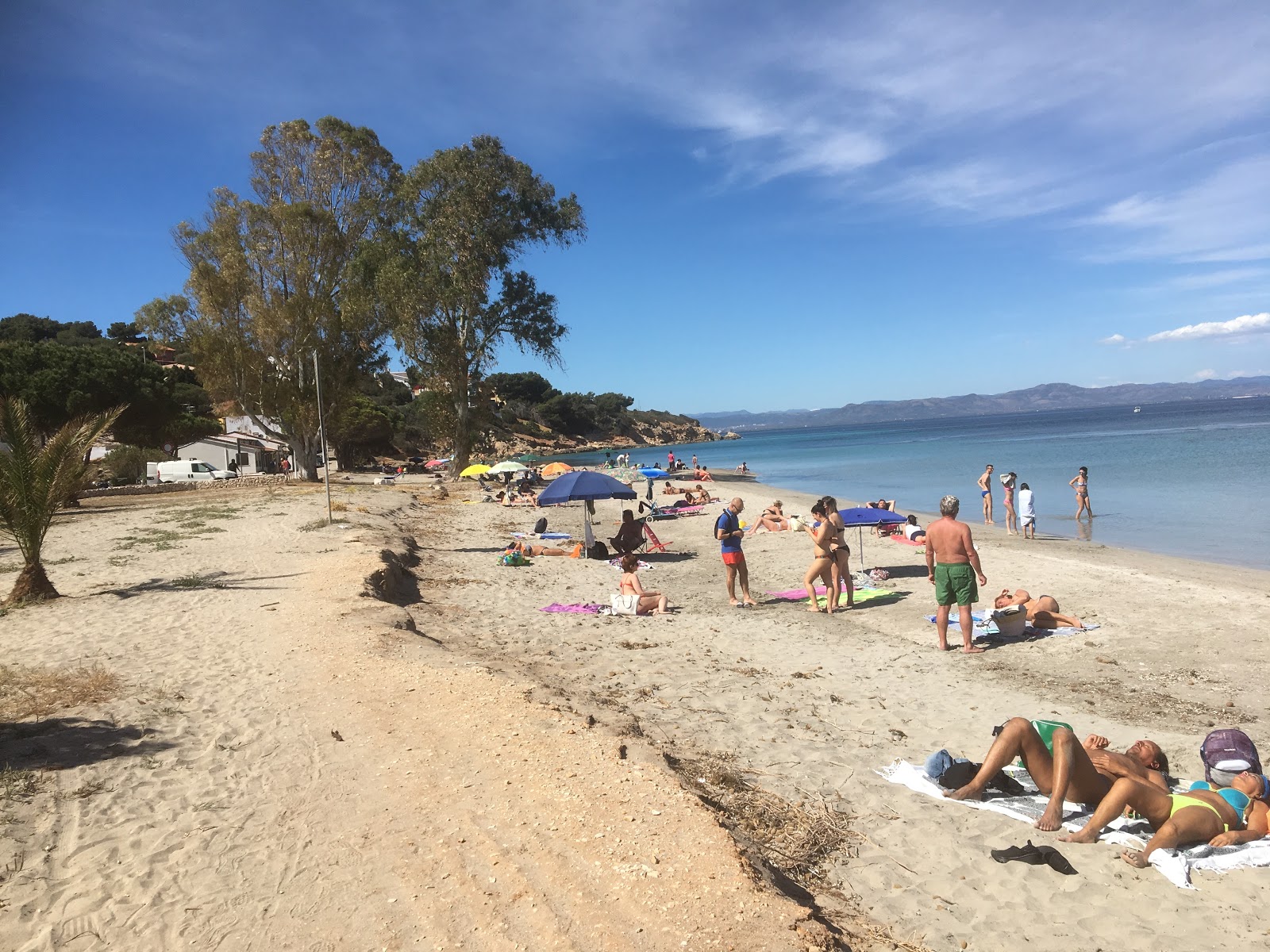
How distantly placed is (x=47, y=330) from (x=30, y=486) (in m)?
68.0

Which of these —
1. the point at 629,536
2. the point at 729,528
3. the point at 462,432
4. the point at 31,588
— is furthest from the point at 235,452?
the point at 729,528

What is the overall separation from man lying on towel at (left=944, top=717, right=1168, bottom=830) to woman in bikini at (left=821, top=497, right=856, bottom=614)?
5.21 meters

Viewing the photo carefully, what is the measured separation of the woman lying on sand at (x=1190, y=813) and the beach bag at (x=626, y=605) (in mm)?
6611

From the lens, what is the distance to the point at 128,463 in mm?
32969

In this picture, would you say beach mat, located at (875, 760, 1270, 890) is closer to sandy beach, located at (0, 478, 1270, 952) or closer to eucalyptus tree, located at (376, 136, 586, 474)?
sandy beach, located at (0, 478, 1270, 952)

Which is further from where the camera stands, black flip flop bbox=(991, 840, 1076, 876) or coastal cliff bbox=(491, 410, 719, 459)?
coastal cliff bbox=(491, 410, 719, 459)

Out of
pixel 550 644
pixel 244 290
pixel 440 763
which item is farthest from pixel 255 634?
pixel 244 290

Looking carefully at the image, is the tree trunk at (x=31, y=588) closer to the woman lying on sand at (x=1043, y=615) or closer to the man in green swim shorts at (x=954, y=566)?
the man in green swim shorts at (x=954, y=566)

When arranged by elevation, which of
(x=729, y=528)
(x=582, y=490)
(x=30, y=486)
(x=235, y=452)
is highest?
(x=235, y=452)

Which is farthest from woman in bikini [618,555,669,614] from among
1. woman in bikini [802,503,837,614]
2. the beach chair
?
the beach chair

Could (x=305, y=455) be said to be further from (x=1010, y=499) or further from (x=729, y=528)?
(x=1010, y=499)

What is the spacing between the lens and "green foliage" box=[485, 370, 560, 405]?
100m

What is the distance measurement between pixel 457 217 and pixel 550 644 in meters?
24.8

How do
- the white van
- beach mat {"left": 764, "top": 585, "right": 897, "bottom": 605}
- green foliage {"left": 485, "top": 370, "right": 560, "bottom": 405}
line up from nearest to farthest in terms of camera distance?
beach mat {"left": 764, "top": 585, "right": 897, "bottom": 605}, the white van, green foliage {"left": 485, "top": 370, "right": 560, "bottom": 405}
